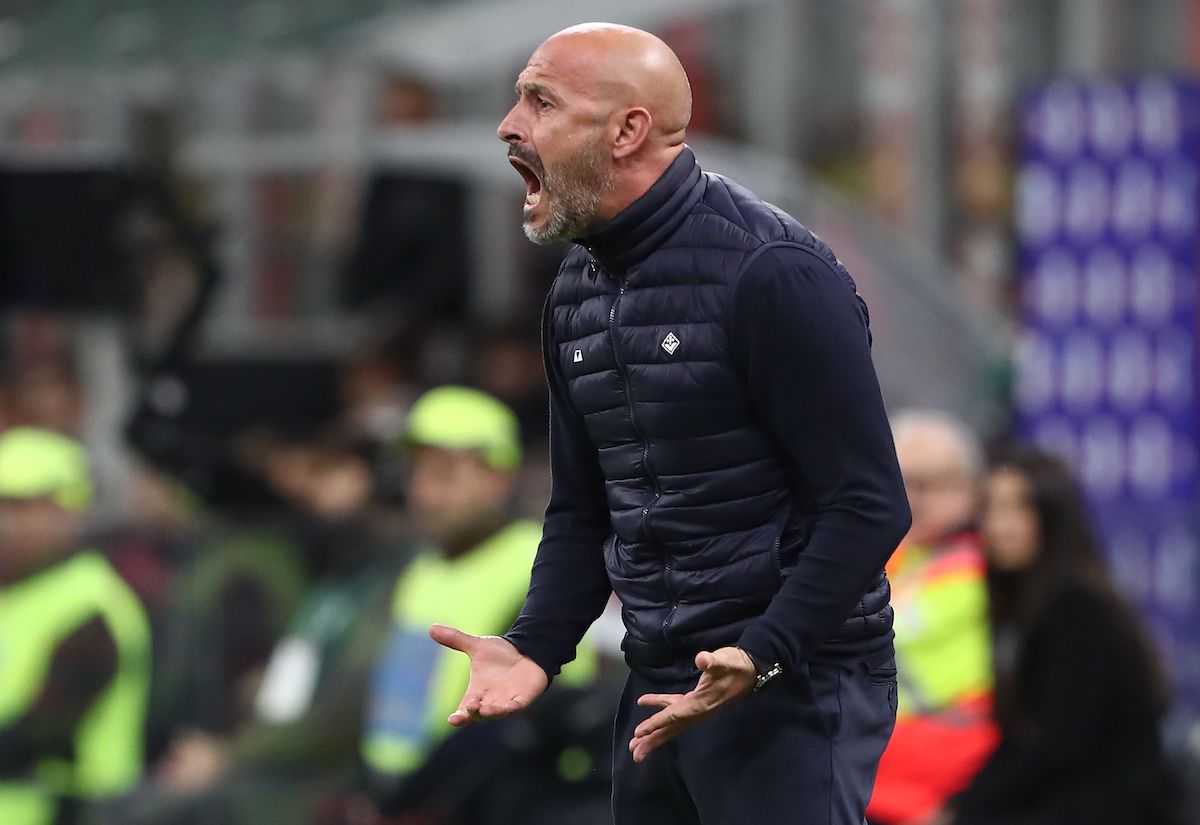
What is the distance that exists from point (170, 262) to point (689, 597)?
797 cm

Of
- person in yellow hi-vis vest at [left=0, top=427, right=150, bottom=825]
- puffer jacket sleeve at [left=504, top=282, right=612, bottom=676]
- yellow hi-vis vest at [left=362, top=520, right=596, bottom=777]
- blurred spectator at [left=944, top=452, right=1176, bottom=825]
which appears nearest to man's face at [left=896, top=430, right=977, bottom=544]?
blurred spectator at [left=944, top=452, right=1176, bottom=825]

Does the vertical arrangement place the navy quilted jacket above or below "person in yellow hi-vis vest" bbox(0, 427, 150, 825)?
above

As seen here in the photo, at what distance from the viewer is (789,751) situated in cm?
274

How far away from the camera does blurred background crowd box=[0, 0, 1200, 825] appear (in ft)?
18.4

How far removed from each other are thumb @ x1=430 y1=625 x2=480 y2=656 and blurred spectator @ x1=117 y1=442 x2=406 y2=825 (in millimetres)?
3710

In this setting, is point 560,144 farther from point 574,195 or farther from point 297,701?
point 297,701

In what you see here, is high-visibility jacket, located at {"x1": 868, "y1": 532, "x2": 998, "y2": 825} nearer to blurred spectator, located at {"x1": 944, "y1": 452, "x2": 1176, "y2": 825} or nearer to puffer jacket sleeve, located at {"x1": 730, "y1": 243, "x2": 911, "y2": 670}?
blurred spectator, located at {"x1": 944, "y1": 452, "x2": 1176, "y2": 825}

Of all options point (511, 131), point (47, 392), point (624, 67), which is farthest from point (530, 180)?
point (47, 392)

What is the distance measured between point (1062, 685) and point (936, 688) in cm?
32

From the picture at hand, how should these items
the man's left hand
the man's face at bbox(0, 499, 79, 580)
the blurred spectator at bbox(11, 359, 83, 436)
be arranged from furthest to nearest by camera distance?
the blurred spectator at bbox(11, 359, 83, 436) → the man's face at bbox(0, 499, 79, 580) → the man's left hand

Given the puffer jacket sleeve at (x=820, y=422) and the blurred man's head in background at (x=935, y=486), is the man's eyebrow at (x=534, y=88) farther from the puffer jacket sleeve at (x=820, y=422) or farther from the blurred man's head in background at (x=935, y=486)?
the blurred man's head in background at (x=935, y=486)

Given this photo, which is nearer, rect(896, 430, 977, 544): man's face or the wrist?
the wrist

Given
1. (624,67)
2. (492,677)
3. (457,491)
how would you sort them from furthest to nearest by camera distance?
(457,491) < (492,677) < (624,67)

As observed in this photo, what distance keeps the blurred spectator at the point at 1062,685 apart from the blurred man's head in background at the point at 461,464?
134 cm
